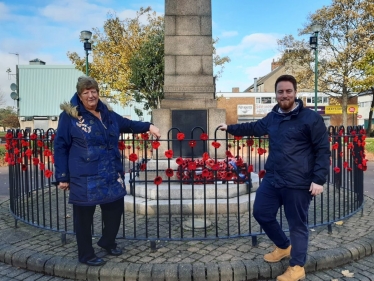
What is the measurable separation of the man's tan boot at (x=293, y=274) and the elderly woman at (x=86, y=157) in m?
1.77

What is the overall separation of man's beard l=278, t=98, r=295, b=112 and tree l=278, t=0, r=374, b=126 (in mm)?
24412

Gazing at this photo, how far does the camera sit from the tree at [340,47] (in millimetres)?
24156

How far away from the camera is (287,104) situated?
3088 mm

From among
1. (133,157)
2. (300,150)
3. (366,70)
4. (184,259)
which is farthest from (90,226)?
(366,70)

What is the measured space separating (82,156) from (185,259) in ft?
5.07

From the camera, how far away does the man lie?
9.67ft

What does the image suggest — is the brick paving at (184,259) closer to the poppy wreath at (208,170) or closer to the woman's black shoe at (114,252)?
the woman's black shoe at (114,252)

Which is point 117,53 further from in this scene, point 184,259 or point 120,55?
point 184,259

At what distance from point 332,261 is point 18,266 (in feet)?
11.2

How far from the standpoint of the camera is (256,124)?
358 cm

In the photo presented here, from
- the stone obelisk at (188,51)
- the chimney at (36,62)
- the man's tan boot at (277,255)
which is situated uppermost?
the chimney at (36,62)

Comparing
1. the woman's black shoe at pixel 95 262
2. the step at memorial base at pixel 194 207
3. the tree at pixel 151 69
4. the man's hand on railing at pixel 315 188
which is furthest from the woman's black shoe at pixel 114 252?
the tree at pixel 151 69

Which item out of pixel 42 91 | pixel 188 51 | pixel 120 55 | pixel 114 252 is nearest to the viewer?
pixel 114 252

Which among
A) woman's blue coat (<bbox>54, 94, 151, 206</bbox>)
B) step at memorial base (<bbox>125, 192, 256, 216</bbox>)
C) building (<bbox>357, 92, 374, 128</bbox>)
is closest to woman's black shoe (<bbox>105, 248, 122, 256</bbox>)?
woman's blue coat (<bbox>54, 94, 151, 206</bbox>)
